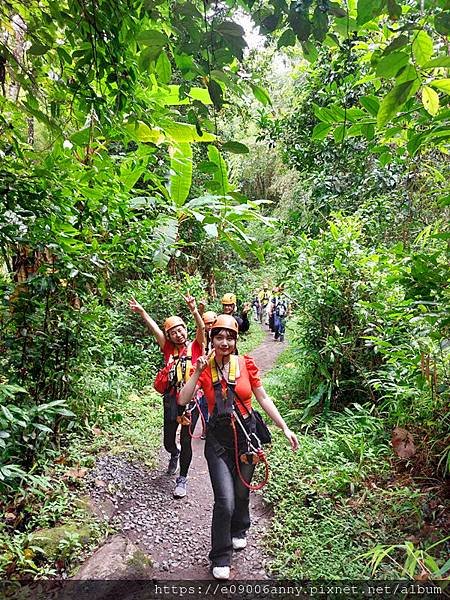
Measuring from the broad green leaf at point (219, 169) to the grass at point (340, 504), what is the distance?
2.72m

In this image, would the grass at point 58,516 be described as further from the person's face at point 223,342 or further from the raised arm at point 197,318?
the raised arm at point 197,318

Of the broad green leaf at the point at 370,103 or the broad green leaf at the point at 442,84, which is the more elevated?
the broad green leaf at the point at 370,103

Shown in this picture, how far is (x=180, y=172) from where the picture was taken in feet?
6.33

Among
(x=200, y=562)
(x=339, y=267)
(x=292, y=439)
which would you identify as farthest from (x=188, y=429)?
(x=339, y=267)

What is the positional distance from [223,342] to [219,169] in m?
1.87

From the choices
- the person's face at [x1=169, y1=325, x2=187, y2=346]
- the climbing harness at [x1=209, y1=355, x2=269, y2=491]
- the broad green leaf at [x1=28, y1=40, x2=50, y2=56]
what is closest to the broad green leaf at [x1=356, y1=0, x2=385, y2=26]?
the broad green leaf at [x1=28, y1=40, x2=50, y2=56]

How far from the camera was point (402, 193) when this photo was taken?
6.45 metres

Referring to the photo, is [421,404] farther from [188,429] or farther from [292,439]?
[188,429]

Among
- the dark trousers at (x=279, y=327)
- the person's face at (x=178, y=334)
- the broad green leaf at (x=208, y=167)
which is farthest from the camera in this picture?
the dark trousers at (x=279, y=327)

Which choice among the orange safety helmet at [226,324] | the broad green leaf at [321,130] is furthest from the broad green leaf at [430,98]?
the orange safety helmet at [226,324]

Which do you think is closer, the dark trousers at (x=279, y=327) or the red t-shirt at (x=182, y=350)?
the red t-shirt at (x=182, y=350)

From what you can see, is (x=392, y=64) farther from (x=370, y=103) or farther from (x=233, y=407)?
(x=233, y=407)

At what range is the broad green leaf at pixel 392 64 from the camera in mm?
980

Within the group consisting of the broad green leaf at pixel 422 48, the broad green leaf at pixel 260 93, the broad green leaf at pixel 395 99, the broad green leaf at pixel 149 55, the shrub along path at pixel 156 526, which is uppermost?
the broad green leaf at pixel 149 55
